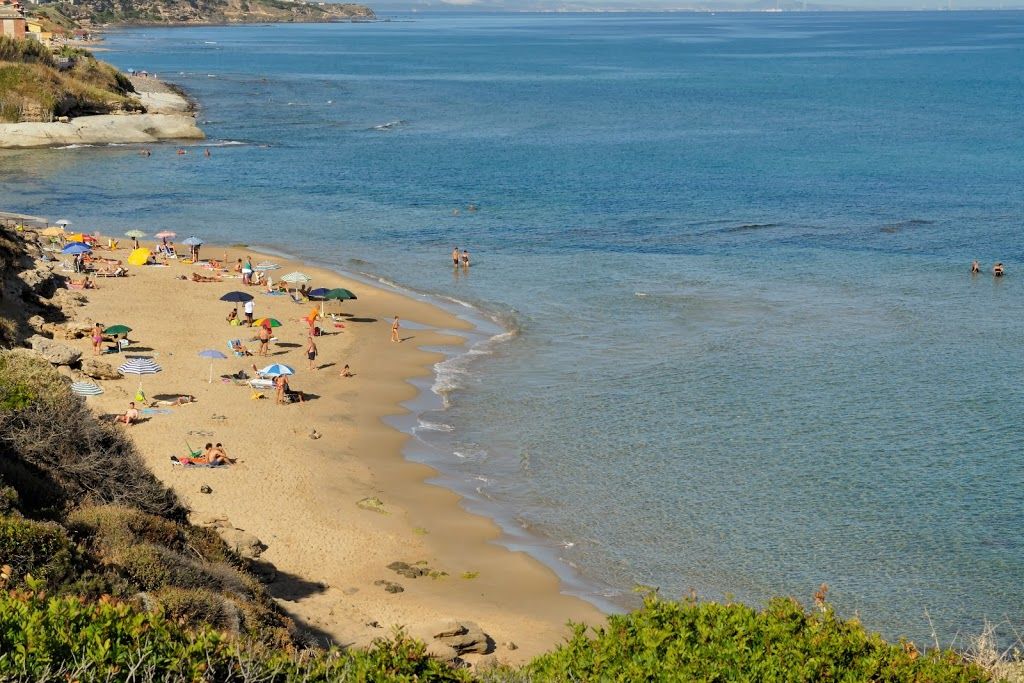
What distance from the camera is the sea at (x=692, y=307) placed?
24031mm

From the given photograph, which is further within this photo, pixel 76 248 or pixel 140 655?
pixel 76 248

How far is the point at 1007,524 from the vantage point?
81.3 ft

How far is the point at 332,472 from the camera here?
1056 inches

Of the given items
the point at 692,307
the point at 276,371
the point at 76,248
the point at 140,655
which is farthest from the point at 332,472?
the point at 76,248

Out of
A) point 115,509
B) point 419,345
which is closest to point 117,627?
point 115,509

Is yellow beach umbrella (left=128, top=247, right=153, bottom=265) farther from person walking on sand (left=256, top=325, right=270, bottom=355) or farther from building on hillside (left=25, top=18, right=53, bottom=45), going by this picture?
building on hillside (left=25, top=18, right=53, bottom=45)

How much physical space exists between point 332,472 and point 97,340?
10.9m

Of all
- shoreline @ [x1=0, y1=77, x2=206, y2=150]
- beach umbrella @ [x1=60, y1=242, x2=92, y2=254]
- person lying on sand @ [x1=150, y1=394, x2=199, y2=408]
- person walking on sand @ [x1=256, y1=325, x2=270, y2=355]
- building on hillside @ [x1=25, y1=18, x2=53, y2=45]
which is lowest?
person lying on sand @ [x1=150, y1=394, x2=199, y2=408]

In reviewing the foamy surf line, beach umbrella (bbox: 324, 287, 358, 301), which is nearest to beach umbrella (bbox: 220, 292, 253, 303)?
beach umbrella (bbox: 324, 287, 358, 301)

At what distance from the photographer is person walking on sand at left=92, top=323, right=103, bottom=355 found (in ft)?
110

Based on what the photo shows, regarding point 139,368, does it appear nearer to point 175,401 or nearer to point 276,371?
point 175,401

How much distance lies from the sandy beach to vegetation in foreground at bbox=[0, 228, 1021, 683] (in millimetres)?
3235

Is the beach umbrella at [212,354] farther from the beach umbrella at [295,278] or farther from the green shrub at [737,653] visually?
the green shrub at [737,653]

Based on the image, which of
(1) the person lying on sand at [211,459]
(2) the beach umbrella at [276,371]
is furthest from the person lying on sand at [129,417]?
(2) the beach umbrella at [276,371]
